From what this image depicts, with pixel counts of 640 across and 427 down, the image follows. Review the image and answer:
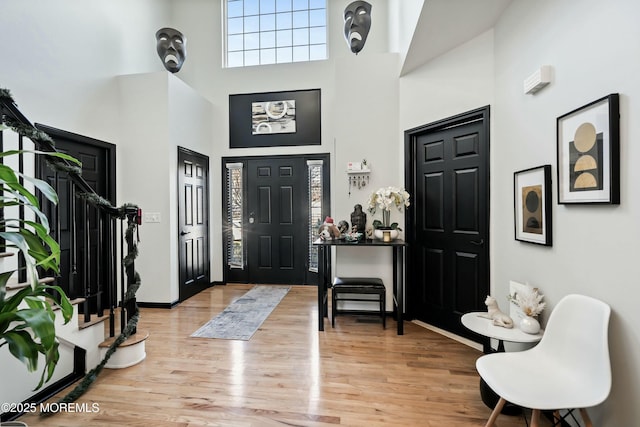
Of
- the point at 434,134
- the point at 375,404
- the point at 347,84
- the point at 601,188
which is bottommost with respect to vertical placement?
the point at 375,404

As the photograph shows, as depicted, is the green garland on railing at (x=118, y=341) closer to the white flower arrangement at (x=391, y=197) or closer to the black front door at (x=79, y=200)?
the black front door at (x=79, y=200)

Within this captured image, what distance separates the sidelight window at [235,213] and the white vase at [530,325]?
4.17m

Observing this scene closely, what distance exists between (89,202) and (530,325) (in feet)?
10.2

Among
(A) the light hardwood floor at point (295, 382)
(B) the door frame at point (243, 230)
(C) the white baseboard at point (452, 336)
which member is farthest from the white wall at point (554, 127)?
(B) the door frame at point (243, 230)

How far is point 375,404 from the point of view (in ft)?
6.50

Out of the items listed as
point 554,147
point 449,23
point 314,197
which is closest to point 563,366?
point 554,147

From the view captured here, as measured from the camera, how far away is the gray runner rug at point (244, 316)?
311cm

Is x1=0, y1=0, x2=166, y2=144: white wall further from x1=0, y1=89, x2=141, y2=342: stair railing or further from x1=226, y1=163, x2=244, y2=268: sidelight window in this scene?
x1=226, y1=163, x2=244, y2=268: sidelight window

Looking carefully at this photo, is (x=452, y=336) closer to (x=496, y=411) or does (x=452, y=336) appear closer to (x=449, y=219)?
(x=449, y=219)

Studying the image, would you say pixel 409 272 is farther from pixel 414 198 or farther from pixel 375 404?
pixel 375 404

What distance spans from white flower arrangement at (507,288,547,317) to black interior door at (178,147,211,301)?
3846mm

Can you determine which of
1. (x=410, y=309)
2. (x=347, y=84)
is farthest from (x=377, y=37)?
(x=410, y=309)

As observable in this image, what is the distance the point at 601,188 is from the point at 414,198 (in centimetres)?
196

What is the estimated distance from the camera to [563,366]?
1561mm
